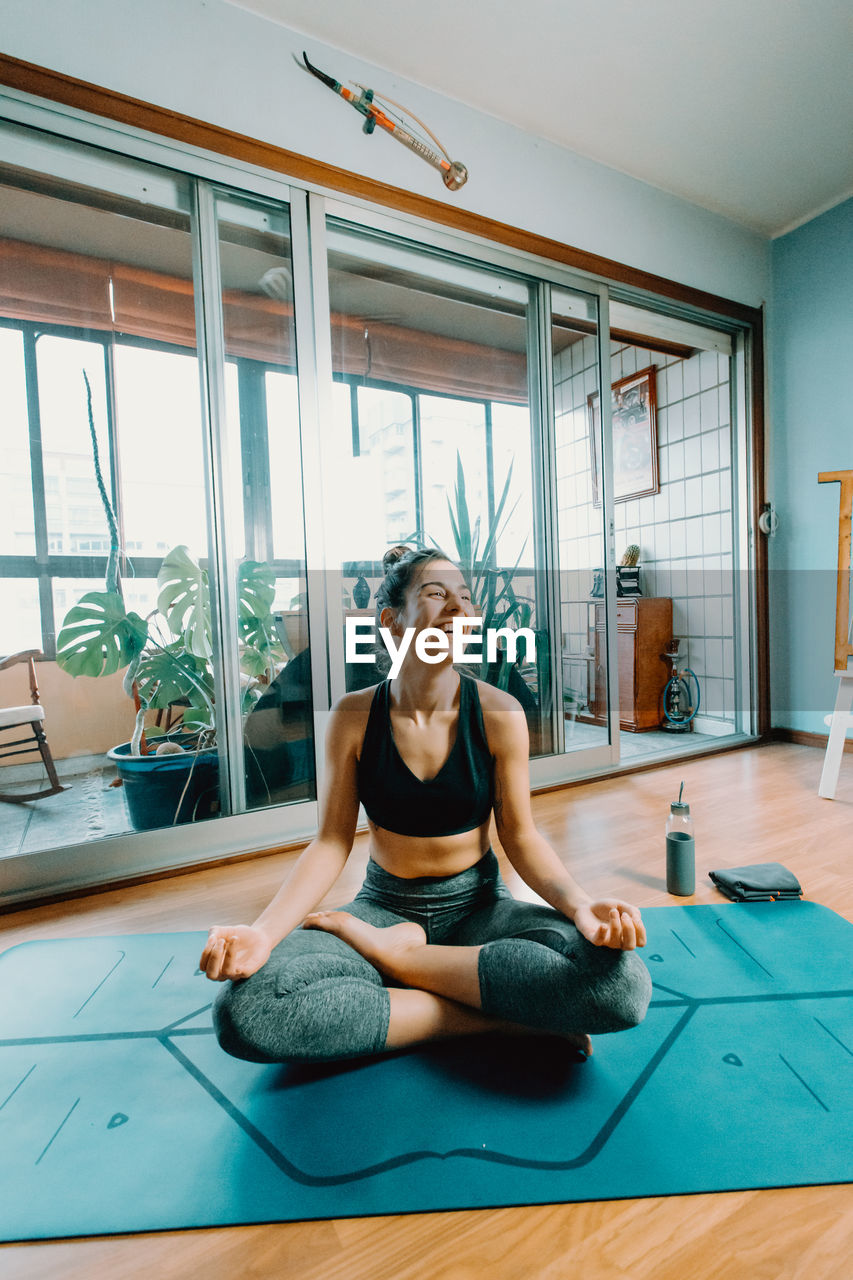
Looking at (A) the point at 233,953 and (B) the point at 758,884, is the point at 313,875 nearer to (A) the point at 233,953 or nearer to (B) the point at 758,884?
(A) the point at 233,953

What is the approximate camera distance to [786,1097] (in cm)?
94

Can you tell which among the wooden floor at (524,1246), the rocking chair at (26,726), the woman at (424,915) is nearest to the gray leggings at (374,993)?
the woman at (424,915)

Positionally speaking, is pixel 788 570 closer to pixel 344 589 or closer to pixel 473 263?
pixel 473 263

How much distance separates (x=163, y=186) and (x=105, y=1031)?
2158 mm

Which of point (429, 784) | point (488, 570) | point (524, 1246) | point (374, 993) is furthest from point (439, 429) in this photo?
point (524, 1246)

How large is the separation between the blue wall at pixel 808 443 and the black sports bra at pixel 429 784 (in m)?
2.79

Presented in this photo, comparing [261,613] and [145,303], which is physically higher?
[145,303]

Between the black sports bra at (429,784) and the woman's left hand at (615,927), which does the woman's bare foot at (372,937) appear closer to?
the black sports bra at (429,784)

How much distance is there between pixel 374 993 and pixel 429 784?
Answer: 0.34 meters

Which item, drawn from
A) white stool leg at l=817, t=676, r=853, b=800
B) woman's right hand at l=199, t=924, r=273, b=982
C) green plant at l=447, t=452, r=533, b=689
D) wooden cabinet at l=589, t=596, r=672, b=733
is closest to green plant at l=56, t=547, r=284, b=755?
green plant at l=447, t=452, r=533, b=689

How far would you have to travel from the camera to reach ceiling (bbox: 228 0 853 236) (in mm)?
2094

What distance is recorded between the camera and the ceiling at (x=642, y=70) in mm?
2094

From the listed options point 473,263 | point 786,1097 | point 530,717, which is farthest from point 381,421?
point 786,1097

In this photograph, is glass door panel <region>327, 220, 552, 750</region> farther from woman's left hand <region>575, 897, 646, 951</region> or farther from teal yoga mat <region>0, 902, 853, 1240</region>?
woman's left hand <region>575, 897, 646, 951</region>
